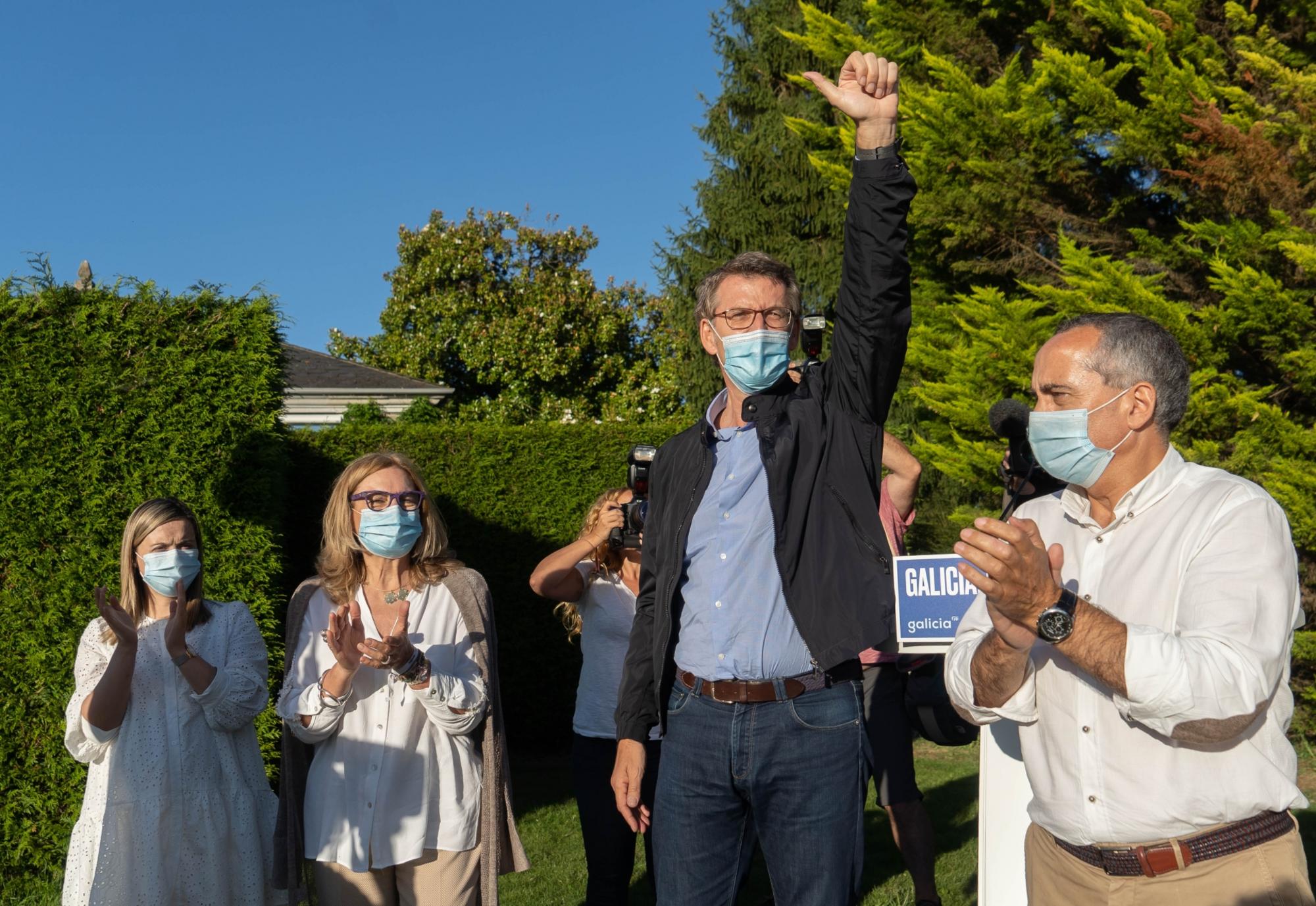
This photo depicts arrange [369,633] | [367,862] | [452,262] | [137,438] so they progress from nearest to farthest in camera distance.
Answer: [367,862] < [369,633] < [137,438] < [452,262]

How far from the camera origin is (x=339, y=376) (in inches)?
725

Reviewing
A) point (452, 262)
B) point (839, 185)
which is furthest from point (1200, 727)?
point (452, 262)

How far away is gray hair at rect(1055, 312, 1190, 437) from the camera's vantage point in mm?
2426

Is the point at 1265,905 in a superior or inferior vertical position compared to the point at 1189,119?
inferior

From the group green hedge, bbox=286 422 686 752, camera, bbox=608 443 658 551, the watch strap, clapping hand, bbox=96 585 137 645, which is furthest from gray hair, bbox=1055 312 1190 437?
green hedge, bbox=286 422 686 752

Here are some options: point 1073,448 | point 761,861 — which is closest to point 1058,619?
point 1073,448

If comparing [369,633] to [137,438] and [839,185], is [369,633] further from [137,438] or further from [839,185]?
[839,185]

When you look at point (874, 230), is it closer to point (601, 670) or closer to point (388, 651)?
point (388, 651)

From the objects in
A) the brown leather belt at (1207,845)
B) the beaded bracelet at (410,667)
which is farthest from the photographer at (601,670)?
the brown leather belt at (1207,845)

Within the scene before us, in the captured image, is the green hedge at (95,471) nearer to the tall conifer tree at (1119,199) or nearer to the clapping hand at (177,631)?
the clapping hand at (177,631)

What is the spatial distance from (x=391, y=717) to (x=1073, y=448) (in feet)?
7.63

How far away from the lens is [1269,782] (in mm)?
2209

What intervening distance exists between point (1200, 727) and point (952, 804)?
256 inches

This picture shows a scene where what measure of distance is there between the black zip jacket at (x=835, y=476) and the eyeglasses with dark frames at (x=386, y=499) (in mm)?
1133
